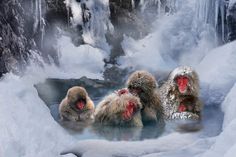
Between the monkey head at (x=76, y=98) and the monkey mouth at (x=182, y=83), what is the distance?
0.96 m

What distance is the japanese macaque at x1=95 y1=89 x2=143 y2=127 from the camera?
5477mm

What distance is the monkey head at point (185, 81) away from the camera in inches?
240

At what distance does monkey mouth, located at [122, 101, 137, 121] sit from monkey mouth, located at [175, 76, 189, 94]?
0.80 m

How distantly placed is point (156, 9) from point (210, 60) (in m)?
2.39

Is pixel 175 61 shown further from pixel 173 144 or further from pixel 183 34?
pixel 173 144

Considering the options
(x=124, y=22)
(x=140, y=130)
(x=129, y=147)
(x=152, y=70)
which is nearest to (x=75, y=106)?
(x=140, y=130)

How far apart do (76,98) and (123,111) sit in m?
0.69

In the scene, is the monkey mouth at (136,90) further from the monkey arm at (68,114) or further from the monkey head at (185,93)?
the monkey arm at (68,114)

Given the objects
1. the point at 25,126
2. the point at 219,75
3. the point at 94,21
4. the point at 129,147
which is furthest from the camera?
the point at 94,21

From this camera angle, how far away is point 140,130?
542 centimetres

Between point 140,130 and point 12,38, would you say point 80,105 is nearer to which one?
point 140,130

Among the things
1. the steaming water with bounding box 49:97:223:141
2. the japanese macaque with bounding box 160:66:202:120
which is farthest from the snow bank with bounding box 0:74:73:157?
the japanese macaque with bounding box 160:66:202:120

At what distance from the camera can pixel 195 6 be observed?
1023 centimetres

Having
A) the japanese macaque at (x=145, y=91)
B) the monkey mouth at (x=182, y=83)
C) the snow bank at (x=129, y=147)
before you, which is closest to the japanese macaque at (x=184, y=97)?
the monkey mouth at (x=182, y=83)
